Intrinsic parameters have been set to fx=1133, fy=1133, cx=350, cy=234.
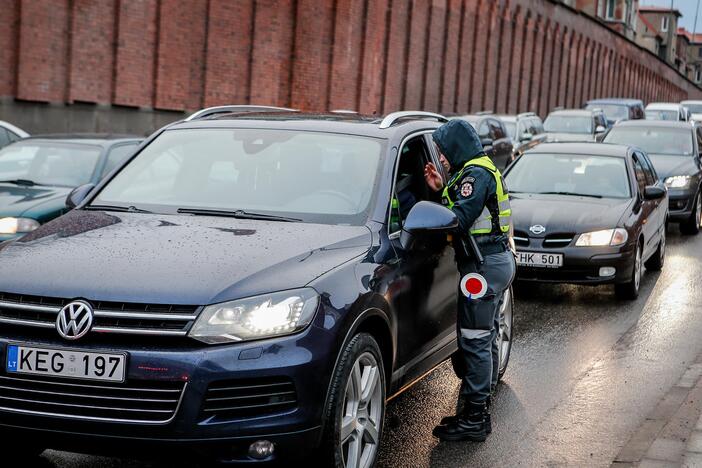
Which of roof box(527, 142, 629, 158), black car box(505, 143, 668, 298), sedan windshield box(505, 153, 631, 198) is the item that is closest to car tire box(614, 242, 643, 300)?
black car box(505, 143, 668, 298)

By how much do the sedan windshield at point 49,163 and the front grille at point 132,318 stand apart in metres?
7.44

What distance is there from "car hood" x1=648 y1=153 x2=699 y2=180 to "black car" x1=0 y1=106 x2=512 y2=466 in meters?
12.9

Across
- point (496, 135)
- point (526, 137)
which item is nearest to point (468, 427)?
point (496, 135)

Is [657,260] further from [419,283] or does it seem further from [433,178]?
[419,283]

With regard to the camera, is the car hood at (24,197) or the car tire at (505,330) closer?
the car tire at (505,330)

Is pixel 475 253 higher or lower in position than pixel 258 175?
lower

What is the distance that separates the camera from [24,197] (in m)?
11.1

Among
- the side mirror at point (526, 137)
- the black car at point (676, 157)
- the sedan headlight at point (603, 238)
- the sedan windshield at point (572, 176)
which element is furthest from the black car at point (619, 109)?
the sedan headlight at point (603, 238)

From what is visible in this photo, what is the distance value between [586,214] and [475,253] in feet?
19.0

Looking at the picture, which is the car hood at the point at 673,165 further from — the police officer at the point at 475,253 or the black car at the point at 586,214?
the police officer at the point at 475,253

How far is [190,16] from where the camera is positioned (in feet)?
102

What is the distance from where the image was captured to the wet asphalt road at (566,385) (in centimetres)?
598

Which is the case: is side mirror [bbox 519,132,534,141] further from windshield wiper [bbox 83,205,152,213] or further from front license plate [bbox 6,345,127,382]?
front license plate [bbox 6,345,127,382]

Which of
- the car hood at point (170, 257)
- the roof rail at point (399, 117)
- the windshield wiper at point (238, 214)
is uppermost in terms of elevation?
→ the roof rail at point (399, 117)
